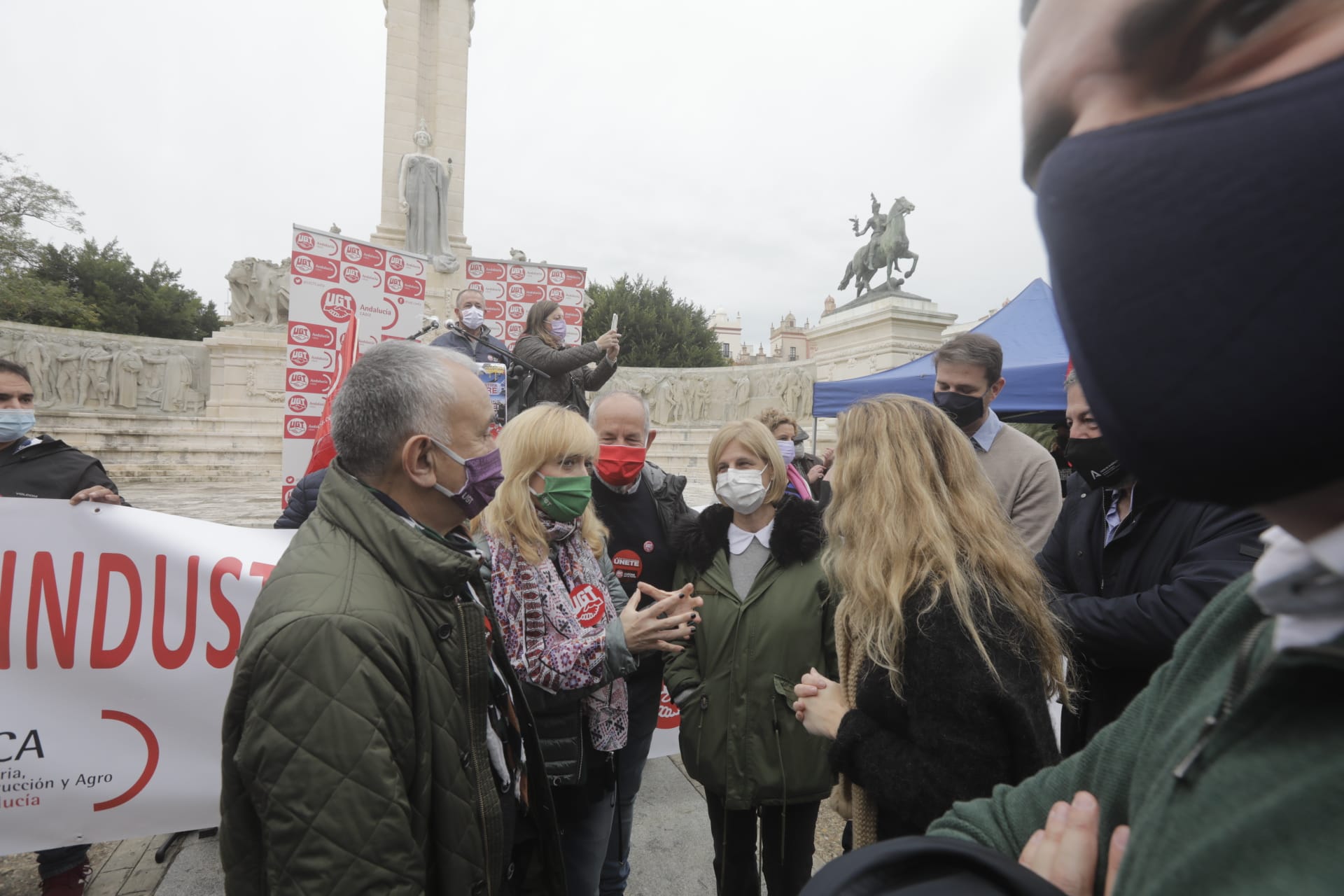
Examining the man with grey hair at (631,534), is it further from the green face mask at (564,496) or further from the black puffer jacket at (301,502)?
the black puffer jacket at (301,502)

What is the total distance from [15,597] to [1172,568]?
425cm

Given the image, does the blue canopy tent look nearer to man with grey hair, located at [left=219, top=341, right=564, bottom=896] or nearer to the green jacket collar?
man with grey hair, located at [left=219, top=341, right=564, bottom=896]

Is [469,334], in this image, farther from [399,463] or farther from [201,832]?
[399,463]

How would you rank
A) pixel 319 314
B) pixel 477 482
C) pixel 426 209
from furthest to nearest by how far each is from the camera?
pixel 426 209, pixel 319 314, pixel 477 482

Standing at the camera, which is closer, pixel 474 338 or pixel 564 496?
pixel 564 496

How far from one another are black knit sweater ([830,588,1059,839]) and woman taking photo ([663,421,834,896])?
0.67 m

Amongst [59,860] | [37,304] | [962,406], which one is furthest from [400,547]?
[37,304]

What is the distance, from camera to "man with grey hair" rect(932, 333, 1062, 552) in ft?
10.5

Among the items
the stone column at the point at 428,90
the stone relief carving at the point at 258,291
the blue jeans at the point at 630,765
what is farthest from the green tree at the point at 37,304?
the blue jeans at the point at 630,765

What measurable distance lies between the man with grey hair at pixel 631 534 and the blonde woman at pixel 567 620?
0.26 meters

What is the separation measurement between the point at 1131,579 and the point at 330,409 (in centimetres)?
304

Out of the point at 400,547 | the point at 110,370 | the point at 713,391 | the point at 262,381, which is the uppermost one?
the point at 713,391

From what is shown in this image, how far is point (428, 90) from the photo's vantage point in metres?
17.9

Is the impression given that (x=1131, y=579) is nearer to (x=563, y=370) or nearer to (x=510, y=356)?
(x=563, y=370)
